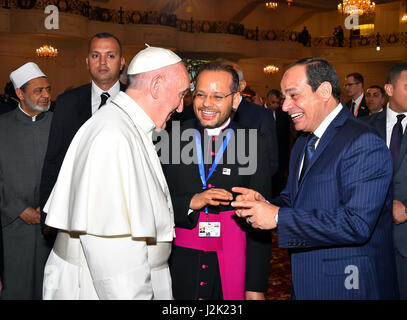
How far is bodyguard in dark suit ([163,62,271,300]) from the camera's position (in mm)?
2826

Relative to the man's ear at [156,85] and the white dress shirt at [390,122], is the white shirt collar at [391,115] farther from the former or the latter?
the man's ear at [156,85]

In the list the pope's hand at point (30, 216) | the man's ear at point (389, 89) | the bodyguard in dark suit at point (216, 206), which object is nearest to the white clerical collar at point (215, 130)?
the bodyguard in dark suit at point (216, 206)

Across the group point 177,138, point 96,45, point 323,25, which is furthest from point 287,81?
point 323,25

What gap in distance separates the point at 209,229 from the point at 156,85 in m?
1.06

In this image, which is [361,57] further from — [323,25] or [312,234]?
[312,234]

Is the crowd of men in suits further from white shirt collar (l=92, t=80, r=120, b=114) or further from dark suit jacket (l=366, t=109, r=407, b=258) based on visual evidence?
dark suit jacket (l=366, t=109, r=407, b=258)

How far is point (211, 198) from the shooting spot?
259 centimetres

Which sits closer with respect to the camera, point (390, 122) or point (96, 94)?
point (96, 94)

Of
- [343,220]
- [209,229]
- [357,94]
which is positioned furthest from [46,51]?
[343,220]

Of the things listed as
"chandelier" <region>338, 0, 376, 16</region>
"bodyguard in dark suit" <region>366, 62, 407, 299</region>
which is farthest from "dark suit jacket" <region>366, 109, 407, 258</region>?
"chandelier" <region>338, 0, 376, 16</region>

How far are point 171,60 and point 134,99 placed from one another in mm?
300

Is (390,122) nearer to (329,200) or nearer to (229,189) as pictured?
(229,189)

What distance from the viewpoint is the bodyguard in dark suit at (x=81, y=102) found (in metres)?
3.55

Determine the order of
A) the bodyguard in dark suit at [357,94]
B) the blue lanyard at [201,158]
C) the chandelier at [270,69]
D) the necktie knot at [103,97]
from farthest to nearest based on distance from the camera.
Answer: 1. the chandelier at [270,69]
2. the bodyguard in dark suit at [357,94]
3. the necktie knot at [103,97]
4. the blue lanyard at [201,158]
